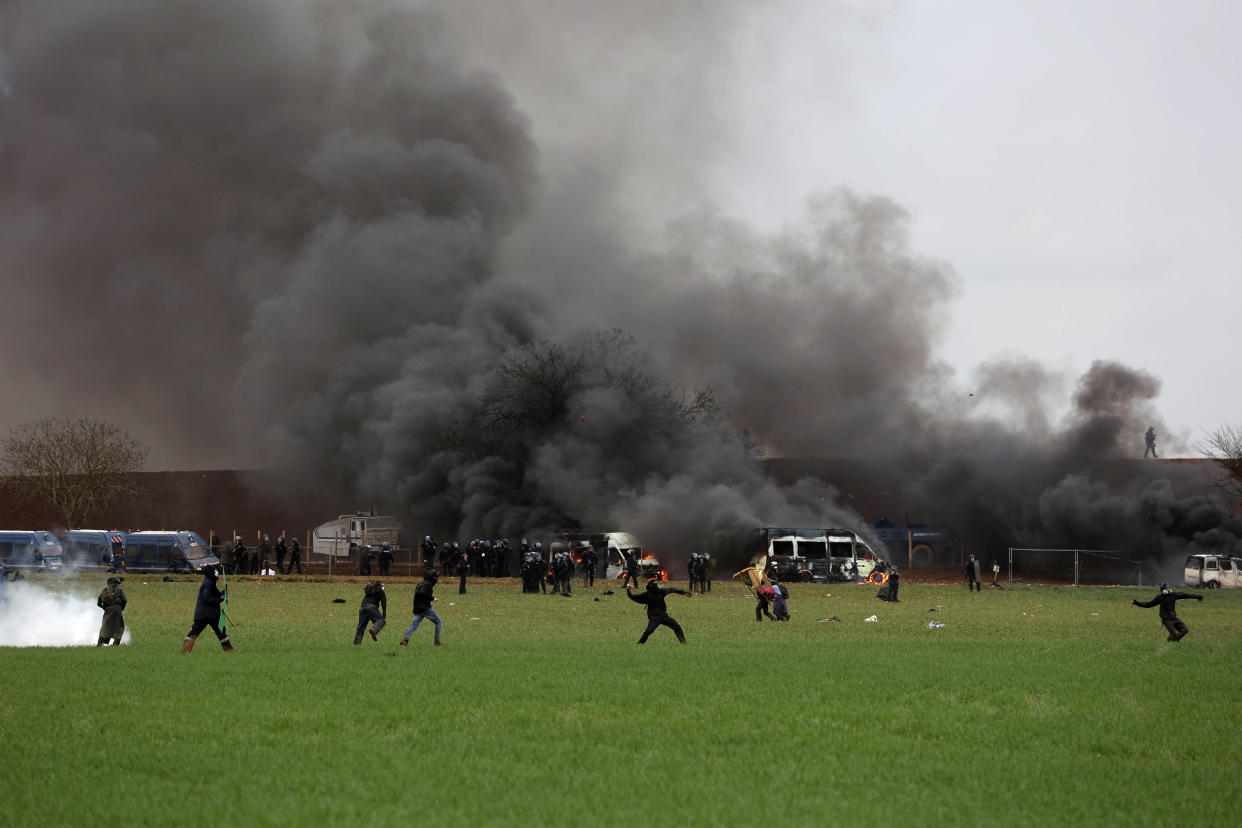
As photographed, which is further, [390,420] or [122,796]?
[390,420]

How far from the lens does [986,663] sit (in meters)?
20.0

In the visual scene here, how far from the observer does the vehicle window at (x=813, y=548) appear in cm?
5425

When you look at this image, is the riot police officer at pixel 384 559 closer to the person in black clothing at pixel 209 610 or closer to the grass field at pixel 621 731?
the grass field at pixel 621 731

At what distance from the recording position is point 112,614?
22.3 meters

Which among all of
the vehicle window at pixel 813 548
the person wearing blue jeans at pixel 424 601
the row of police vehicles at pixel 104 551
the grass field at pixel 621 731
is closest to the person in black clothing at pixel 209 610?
the grass field at pixel 621 731

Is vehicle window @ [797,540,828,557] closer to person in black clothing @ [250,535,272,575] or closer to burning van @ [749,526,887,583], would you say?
burning van @ [749,526,887,583]

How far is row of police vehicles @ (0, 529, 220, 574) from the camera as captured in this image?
191ft

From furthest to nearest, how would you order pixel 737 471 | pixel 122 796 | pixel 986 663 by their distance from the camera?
1. pixel 737 471
2. pixel 986 663
3. pixel 122 796

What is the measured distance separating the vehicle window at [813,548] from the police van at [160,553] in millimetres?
28886

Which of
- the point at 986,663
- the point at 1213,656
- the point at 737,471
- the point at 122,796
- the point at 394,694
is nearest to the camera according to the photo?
the point at 122,796

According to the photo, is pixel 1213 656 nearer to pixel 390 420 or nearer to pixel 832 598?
pixel 832 598

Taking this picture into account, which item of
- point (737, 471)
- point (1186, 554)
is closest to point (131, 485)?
point (737, 471)

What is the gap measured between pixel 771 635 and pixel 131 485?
257 feet

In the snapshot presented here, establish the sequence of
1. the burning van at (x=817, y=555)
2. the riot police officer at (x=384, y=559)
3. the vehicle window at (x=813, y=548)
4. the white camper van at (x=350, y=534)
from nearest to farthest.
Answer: the burning van at (x=817, y=555) < the vehicle window at (x=813, y=548) < the riot police officer at (x=384, y=559) < the white camper van at (x=350, y=534)
